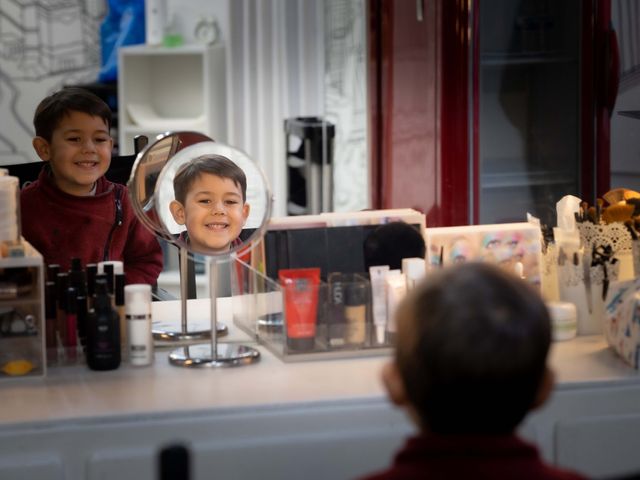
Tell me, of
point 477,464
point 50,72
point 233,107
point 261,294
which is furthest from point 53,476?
point 50,72

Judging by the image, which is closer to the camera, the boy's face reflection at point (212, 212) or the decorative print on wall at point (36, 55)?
the boy's face reflection at point (212, 212)

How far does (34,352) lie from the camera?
2002 mm

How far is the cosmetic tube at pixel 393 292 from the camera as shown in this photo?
6.83ft

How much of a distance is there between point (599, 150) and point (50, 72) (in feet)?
9.29

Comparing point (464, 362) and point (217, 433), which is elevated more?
point (464, 362)

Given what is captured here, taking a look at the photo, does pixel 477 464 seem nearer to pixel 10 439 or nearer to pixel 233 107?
pixel 10 439

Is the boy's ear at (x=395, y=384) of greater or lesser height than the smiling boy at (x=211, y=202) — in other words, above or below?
below

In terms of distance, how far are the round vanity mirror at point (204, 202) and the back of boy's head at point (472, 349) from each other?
1.01m

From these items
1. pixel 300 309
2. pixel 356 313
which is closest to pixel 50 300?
pixel 300 309

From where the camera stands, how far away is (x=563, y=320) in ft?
7.33

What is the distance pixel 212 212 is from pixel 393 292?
0.39 m

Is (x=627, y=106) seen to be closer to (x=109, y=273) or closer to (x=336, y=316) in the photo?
(x=336, y=316)

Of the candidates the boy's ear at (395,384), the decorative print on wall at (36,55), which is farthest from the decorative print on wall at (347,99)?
the boy's ear at (395,384)

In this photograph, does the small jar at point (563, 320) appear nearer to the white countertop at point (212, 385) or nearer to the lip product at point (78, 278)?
the white countertop at point (212, 385)
